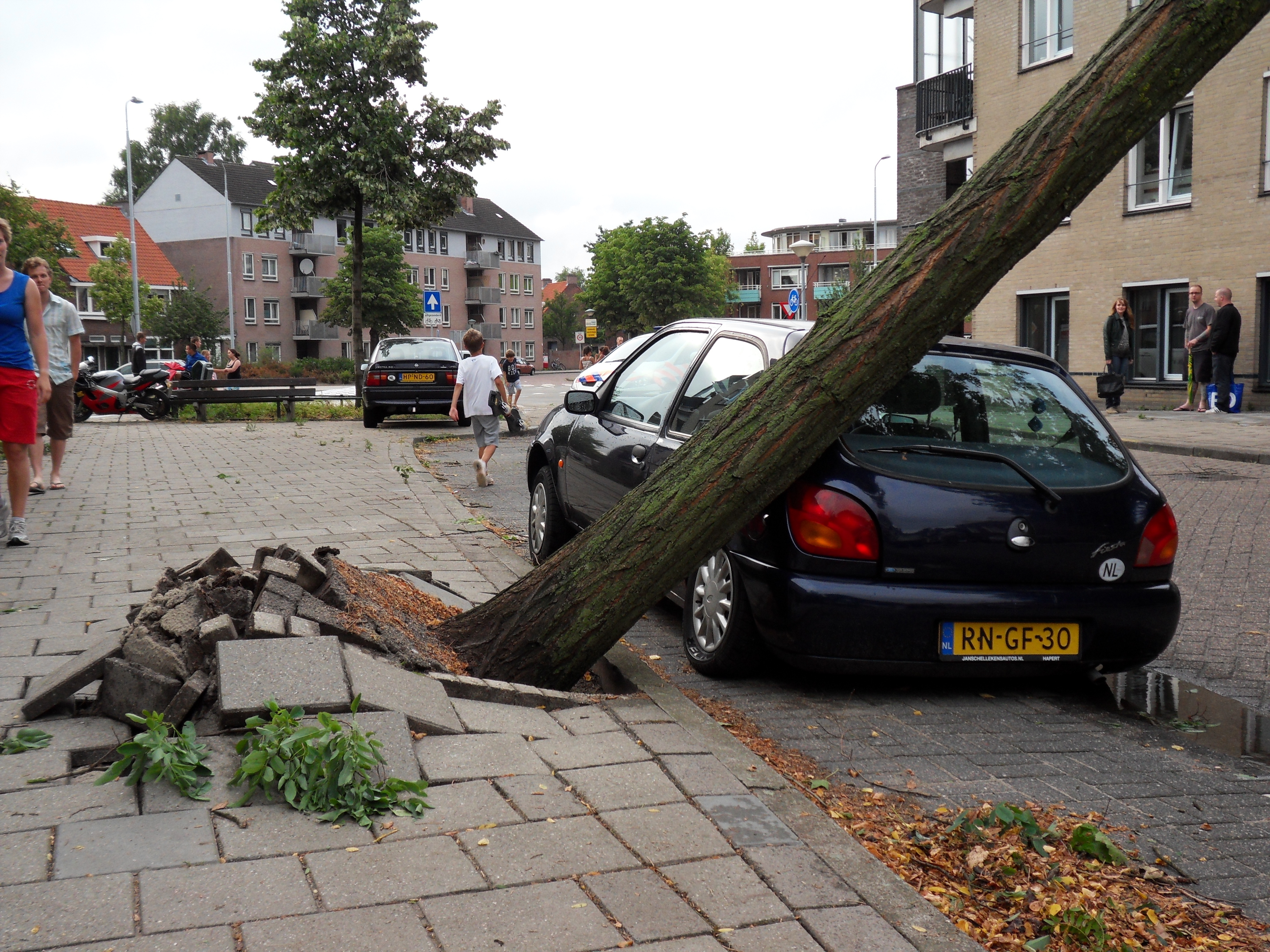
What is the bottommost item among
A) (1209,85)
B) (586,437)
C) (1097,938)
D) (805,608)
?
(1097,938)

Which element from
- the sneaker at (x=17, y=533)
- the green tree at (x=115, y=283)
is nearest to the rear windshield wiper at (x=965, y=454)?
the sneaker at (x=17, y=533)

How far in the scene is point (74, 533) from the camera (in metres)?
8.16

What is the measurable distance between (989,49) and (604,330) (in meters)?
63.2

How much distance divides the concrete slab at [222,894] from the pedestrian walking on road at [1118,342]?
22.1 meters

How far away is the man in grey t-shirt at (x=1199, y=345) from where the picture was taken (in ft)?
66.4

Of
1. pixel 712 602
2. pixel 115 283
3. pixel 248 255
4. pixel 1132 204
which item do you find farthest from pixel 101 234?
pixel 712 602

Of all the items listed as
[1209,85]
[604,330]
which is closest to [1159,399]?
[1209,85]

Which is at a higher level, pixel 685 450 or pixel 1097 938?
pixel 685 450

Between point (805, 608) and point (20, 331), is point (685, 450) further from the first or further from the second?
point (20, 331)

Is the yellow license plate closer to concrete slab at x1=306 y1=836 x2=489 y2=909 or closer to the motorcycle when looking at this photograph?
concrete slab at x1=306 y1=836 x2=489 y2=909

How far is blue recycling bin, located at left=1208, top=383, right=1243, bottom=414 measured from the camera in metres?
20.8

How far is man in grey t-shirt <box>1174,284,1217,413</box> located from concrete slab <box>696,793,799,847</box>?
63.8 feet

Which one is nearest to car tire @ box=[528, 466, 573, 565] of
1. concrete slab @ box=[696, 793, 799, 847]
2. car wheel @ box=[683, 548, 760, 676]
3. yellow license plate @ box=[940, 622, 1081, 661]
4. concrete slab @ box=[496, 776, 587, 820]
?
car wheel @ box=[683, 548, 760, 676]

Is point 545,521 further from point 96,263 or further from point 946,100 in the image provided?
point 96,263
